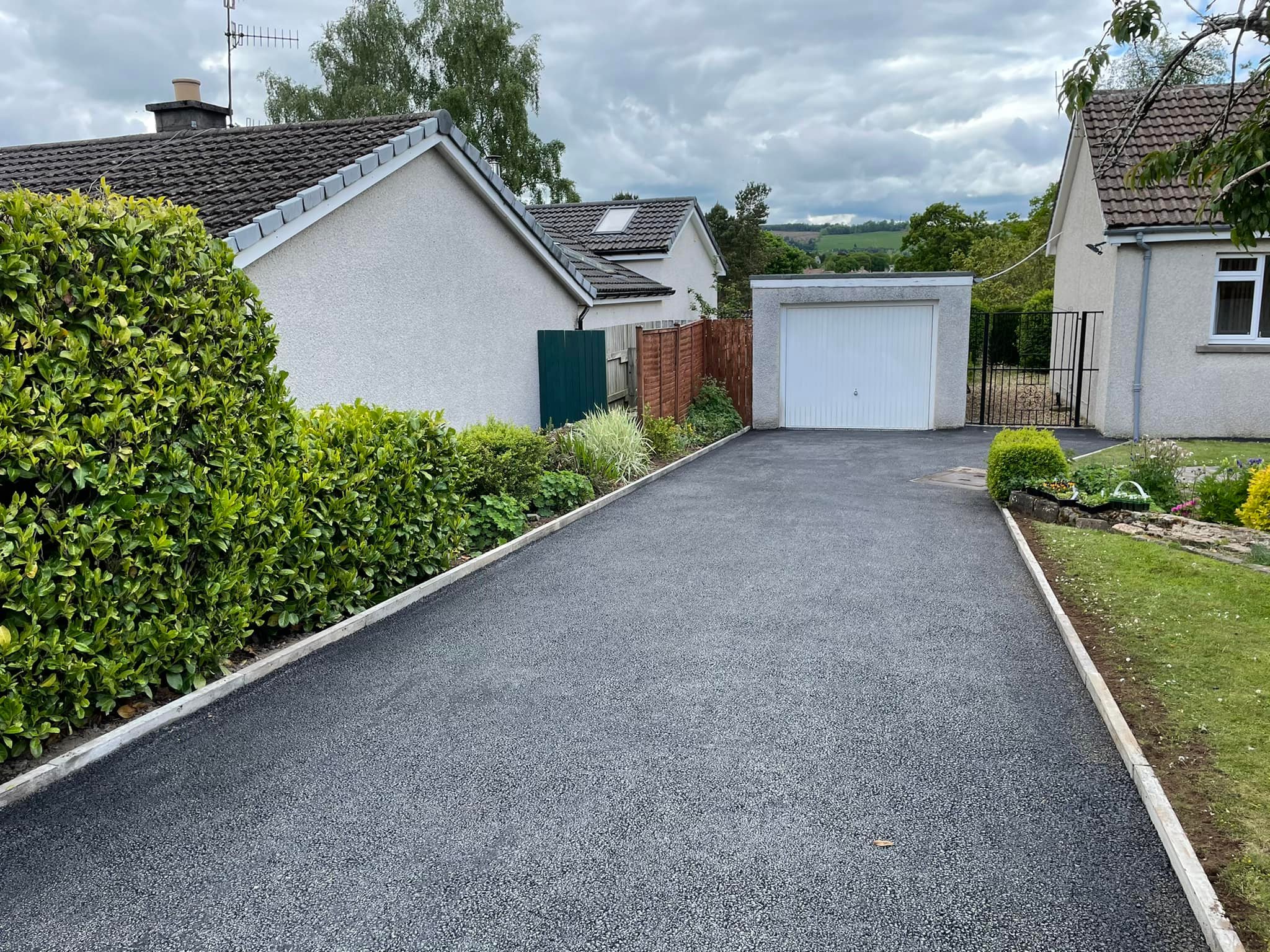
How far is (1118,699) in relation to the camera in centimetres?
529

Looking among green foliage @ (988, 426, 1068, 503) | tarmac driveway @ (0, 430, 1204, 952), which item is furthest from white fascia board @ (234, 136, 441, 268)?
green foliage @ (988, 426, 1068, 503)

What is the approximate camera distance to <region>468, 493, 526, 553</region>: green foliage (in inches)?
355

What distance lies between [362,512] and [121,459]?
206 centimetres

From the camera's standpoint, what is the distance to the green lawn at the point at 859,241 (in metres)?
91.6

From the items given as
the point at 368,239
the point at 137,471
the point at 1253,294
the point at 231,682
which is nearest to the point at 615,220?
the point at 1253,294

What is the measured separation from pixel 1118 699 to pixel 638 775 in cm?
289

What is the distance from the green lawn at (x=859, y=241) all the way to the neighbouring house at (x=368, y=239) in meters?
77.7

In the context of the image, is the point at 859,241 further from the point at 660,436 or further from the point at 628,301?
the point at 660,436

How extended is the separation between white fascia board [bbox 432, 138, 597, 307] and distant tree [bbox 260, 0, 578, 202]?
74.4 ft

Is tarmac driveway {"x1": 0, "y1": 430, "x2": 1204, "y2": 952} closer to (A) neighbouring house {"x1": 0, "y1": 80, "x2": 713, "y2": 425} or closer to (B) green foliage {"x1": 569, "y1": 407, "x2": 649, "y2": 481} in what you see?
(A) neighbouring house {"x1": 0, "y1": 80, "x2": 713, "y2": 425}

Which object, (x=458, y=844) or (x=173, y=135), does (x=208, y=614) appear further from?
(x=173, y=135)

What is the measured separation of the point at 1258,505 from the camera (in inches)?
346

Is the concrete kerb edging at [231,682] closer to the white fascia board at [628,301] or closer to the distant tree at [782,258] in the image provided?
the white fascia board at [628,301]

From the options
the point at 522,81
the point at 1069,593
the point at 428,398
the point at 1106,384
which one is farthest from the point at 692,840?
the point at 522,81
